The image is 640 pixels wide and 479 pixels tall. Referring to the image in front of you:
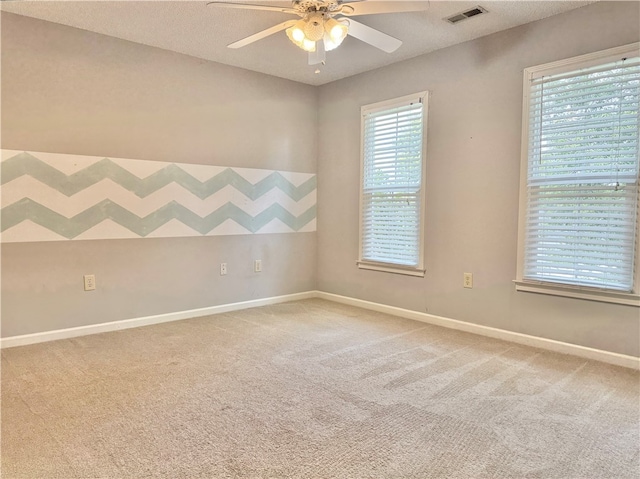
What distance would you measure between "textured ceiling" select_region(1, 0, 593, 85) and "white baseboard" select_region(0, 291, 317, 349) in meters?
2.44

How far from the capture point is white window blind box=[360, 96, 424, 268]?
3.89 m

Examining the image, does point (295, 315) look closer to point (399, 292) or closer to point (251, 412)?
point (399, 292)

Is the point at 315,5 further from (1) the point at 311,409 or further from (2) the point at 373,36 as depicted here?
(1) the point at 311,409

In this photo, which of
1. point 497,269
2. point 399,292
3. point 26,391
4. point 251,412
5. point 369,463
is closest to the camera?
point 369,463

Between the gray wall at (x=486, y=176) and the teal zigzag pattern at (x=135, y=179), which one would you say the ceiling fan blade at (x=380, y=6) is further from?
the teal zigzag pattern at (x=135, y=179)

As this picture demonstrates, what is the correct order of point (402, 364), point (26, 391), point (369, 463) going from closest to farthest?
1. point (369, 463)
2. point (26, 391)
3. point (402, 364)

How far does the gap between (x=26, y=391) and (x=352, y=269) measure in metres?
3.07

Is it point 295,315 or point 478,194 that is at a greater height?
point 478,194

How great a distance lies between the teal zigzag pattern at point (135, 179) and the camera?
10.2 ft

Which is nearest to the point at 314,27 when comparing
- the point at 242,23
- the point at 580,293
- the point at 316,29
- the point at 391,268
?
the point at 316,29

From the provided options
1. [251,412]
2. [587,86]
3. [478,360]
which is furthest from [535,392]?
[587,86]

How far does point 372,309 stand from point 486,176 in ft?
5.86

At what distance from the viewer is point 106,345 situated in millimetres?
3164

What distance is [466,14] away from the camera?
300 centimetres
